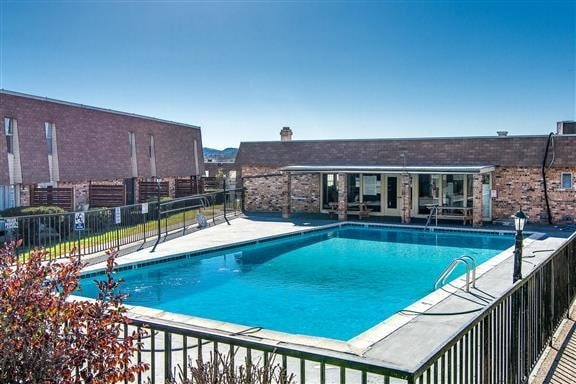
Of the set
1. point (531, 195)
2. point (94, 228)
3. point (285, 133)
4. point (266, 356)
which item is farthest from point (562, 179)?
point (266, 356)

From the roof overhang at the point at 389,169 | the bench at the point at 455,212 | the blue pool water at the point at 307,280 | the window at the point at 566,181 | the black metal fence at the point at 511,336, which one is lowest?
the blue pool water at the point at 307,280

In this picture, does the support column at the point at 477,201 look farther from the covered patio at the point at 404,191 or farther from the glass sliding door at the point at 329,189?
the glass sliding door at the point at 329,189

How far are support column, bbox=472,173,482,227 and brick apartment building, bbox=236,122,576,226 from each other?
41mm

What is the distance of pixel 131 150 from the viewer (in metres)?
27.9

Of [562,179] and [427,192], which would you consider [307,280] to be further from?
[562,179]

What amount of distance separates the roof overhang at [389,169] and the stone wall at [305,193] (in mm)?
944

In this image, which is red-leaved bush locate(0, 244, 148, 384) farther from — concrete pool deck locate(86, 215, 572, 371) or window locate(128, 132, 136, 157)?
window locate(128, 132, 136, 157)

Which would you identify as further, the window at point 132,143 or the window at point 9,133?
the window at point 132,143

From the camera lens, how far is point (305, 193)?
27.2m

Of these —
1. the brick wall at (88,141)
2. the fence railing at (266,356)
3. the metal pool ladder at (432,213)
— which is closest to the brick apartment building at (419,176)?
the metal pool ladder at (432,213)

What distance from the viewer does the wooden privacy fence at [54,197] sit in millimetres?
21438

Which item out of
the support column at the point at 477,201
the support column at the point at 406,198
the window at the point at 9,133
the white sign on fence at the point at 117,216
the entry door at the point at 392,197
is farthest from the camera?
the entry door at the point at 392,197

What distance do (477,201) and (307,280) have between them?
11.1 meters

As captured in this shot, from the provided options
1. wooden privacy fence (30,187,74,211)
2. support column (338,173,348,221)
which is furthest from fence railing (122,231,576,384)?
wooden privacy fence (30,187,74,211)
